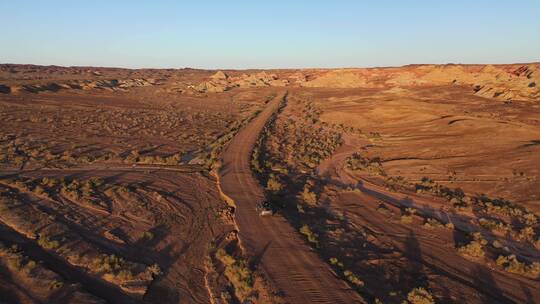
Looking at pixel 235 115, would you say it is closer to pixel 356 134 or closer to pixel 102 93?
pixel 356 134

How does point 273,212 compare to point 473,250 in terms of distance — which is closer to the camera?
point 473,250

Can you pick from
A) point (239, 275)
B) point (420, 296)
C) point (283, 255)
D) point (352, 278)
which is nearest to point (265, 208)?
point (283, 255)

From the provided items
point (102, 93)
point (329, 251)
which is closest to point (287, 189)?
point (329, 251)

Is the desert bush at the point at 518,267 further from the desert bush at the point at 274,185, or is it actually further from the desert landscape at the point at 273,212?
the desert bush at the point at 274,185

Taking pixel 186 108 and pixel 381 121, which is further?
pixel 186 108

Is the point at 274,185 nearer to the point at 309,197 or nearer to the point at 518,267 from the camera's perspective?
the point at 309,197

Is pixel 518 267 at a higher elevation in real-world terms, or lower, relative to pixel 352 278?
lower
